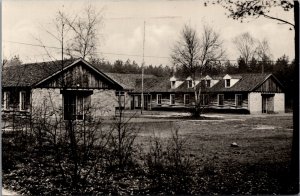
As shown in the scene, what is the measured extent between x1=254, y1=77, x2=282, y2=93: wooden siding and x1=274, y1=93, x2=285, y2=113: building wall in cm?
64

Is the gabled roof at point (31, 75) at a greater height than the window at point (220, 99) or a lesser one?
greater

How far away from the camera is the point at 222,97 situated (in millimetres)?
46188

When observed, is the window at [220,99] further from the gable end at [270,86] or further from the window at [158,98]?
the window at [158,98]

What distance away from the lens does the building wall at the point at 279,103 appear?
44.7 meters

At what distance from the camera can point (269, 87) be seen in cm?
4397

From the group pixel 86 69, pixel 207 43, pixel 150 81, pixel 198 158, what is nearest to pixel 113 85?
pixel 86 69

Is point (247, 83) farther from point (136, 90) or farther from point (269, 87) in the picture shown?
point (136, 90)

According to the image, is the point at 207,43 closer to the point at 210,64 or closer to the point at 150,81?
the point at 210,64

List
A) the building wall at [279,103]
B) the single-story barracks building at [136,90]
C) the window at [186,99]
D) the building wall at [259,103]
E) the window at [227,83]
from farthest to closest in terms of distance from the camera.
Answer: the window at [186,99]
the window at [227,83]
the building wall at [279,103]
the building wall at [259,103]
the single-story barracks building at [136,90]

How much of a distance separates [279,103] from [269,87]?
2.83 metres

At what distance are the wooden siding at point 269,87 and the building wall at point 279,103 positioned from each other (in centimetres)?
64

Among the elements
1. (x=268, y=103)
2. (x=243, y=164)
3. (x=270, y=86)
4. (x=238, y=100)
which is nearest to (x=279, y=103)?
(x=268, y=103)

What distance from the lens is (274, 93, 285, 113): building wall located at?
4473cm

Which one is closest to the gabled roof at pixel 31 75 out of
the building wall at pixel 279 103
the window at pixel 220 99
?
the window at pixel 220 99
